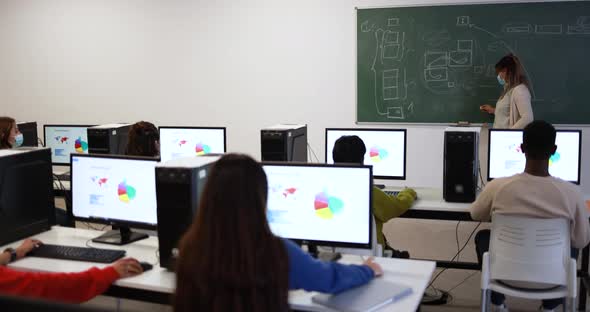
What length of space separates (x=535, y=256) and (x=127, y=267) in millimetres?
1717

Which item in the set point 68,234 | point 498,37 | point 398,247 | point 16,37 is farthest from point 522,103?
point 16,37

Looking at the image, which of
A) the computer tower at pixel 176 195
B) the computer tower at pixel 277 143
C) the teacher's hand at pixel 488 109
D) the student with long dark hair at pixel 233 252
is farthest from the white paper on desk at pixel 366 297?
the teacher's hand at pixel 488 109

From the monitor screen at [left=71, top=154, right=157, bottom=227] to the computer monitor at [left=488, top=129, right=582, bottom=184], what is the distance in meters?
2.18

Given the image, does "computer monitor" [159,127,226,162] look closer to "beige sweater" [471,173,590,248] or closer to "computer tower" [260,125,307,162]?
"computer tower" [260,125,307,162]

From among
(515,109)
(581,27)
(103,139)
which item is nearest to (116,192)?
(103,139)

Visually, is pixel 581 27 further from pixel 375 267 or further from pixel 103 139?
pixel 103 139

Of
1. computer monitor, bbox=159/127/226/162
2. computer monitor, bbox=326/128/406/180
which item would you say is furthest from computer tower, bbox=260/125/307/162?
computer monitor, bbox=159/127/226/162

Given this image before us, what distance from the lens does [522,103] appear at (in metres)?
4.82

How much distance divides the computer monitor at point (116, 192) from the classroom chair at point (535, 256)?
5.13 ft

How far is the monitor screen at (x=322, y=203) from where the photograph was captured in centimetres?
241

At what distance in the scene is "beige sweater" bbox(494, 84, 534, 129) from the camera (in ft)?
15.8

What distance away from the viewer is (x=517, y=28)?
5.27m

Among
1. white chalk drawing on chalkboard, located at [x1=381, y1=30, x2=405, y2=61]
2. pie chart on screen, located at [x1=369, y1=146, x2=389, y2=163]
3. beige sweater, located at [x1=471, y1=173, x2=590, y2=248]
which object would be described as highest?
white chalk drawing on chalkboard, located at [x1=381, y1=30, x2=405, y2=61]

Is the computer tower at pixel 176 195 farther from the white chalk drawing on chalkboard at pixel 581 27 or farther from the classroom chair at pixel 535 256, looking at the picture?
the white chalk drawing on chalkboard at pixel 581 27
